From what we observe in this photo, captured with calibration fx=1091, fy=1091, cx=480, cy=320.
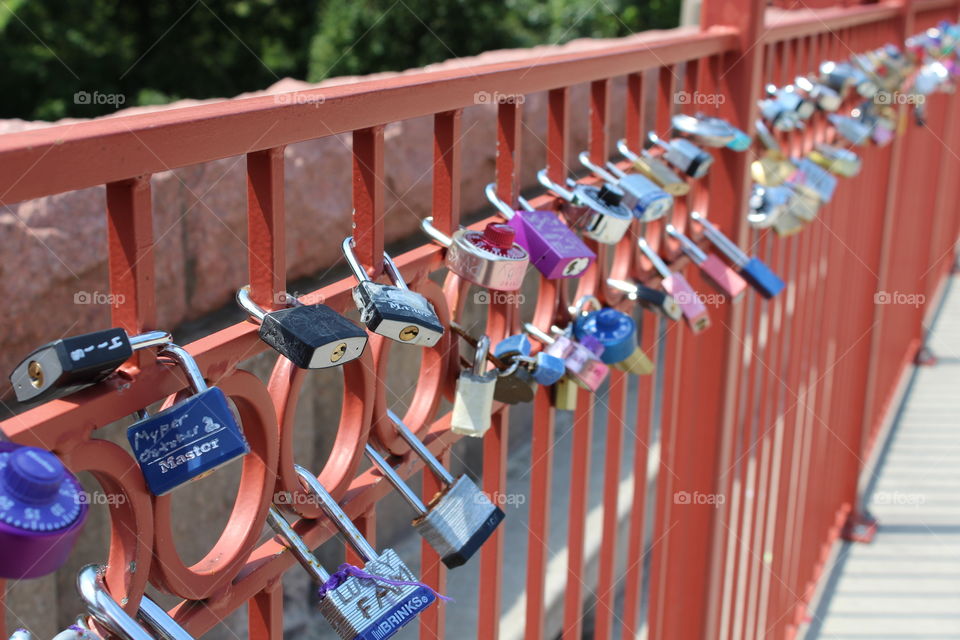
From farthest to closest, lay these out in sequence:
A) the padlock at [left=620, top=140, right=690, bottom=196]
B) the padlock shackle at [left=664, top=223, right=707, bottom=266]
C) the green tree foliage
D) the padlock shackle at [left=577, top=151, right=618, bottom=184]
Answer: the green tree foliage → the padlock shackle at [left=664, top=223, right=707, bottom=266] → the padlock at [left=620, top=140, right=690, bottom=196] → the padlock shackle at [left=577, top=151, right=618, bottom=184]

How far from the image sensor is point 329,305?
868mm

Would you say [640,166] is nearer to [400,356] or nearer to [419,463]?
[419,463]

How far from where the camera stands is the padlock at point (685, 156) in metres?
1.58

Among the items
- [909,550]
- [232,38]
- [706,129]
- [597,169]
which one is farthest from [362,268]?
[232,38]

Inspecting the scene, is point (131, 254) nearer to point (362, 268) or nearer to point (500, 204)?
point (362, 268)

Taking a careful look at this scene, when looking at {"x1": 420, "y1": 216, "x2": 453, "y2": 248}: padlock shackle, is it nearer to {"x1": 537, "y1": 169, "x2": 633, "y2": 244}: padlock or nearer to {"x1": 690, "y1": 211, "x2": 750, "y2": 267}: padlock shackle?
{"x1": 537, "y1": 169, "x2": 633, "y2": 244}: padlock

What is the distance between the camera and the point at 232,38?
10.7 metres

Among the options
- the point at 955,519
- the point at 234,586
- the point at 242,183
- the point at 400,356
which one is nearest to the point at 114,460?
the point at 234,586

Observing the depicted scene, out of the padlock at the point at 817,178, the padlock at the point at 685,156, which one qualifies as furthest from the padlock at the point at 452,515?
the padlock at the point at 817,178

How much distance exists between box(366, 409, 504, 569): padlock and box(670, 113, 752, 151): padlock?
85 cm

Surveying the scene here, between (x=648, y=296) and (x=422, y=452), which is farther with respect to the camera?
(x=648, y=296)

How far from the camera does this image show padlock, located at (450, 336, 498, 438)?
1053 mm

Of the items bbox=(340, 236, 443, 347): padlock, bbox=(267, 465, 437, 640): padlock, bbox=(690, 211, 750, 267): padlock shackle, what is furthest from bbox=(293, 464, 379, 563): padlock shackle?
bbox=(690, 211, 750, 267): padlock shackle

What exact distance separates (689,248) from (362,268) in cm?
86
